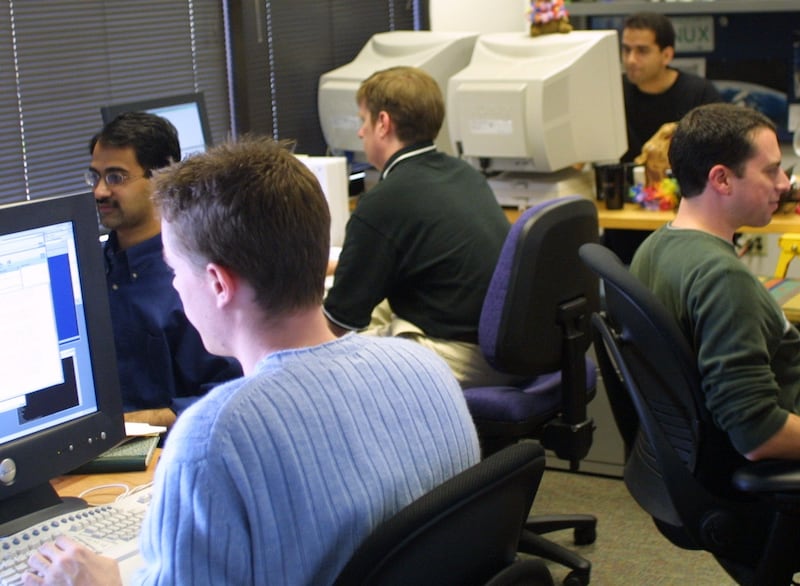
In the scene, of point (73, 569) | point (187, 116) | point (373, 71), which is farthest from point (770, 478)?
point (373, 71)

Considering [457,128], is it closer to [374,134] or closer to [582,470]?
[374,134]

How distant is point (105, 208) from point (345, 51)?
7.84 ft

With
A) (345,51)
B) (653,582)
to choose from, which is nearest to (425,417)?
(653,582)

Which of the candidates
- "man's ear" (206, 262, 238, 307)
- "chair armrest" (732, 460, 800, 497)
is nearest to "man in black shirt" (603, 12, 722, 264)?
"chair armrest" (732, 460, 800, 497)

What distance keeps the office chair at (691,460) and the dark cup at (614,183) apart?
1787 mm

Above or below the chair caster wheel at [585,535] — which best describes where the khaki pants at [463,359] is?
above

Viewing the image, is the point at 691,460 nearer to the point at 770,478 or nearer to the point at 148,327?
the point at 770,478

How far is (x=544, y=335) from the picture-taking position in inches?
105

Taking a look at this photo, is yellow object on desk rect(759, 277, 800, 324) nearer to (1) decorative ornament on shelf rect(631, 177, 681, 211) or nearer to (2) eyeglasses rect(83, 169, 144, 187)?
(1) decorative ornament on shelf rect(631, 177, 681, 211)

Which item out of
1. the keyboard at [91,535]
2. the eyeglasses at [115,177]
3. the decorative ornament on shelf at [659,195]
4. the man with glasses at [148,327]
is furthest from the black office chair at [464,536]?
the decorative ornament on shelf at [659,195]

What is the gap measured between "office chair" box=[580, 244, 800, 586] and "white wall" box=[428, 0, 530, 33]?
2.88 m

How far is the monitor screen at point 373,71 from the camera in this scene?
4121 mm

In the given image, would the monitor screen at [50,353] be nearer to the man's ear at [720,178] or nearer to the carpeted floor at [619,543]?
the man's ear at [720,178]

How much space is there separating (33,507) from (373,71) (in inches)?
108
